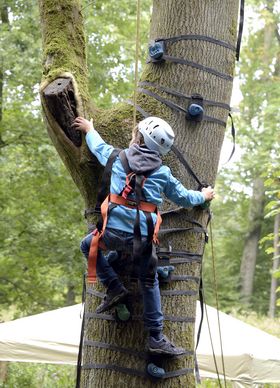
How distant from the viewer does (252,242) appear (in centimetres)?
2914

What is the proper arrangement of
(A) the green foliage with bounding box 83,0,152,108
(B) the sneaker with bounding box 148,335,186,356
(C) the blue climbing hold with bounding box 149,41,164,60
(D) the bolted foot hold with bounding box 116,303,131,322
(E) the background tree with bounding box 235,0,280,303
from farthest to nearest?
1. (E) the background tree with bounding box 235,0,280,303
2. (A) the green foliage with bounding box 83,0,152,108
3. (C) the blue climbing hold with bounding box 149,41,164,60
4. (D) the bolted foot hold with bounding box 116,303,131,322
5. (B) the sneaker with bounding box 148,335,186,356

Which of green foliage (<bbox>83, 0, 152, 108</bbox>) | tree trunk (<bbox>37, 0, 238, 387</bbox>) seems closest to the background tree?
green foliage (<bbox>83, 0, 152, 108</bbox>)

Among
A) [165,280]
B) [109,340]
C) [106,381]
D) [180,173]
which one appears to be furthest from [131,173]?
[106,381]

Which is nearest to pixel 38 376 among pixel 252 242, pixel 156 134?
pixel 156 134

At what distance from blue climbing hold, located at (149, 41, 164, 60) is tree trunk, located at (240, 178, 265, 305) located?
24669 mm

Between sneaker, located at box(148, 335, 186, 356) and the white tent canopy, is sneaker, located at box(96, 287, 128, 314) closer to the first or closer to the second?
sneaker, located at box(148, 335, 186, 356)

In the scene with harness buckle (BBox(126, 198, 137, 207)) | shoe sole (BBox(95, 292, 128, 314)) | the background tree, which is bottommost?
shoe sole (BBox(95, 292, 128, 314))

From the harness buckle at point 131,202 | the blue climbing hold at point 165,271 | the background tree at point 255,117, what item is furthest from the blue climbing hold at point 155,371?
the background tree at point 255,117

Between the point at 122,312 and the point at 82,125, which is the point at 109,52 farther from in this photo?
the point at 122,312

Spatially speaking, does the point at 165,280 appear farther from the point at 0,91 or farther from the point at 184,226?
the point at 0,91

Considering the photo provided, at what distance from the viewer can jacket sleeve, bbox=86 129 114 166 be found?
380cm

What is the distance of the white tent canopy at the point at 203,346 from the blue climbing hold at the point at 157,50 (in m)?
5.56

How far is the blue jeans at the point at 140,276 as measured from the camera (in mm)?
3643

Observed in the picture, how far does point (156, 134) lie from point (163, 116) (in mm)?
446
